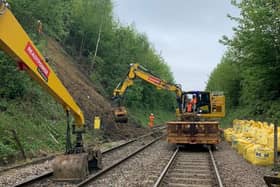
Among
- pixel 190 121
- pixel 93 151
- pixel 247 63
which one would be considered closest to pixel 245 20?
pixel 247 63

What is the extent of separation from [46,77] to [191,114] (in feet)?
40.0

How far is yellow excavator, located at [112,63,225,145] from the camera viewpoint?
57.0 ft

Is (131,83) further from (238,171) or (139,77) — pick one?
(238,171)

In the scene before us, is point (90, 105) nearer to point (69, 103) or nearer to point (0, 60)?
point (0, 60)

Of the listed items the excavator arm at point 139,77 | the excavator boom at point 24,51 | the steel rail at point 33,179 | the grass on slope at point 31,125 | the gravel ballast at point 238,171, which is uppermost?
the excavator arm at point 139,77

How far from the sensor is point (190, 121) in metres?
18.7

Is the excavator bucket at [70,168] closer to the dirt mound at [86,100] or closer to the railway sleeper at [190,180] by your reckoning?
the railway sleeper at [190,180]

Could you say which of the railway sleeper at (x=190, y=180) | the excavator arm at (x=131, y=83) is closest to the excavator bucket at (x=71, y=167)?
the railway sleeper at (x=190, y=180)

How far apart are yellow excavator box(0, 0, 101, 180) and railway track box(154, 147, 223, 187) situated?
2.17 meters

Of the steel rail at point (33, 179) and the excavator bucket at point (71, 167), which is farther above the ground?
the excavator bucket at point (71, 167)

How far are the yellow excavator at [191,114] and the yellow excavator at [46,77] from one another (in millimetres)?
6841

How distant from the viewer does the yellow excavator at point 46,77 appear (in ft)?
20.8

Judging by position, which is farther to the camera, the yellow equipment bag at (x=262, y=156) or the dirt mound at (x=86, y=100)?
the dirt mound at (x=86, y=100)

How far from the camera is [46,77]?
26.3 feet
